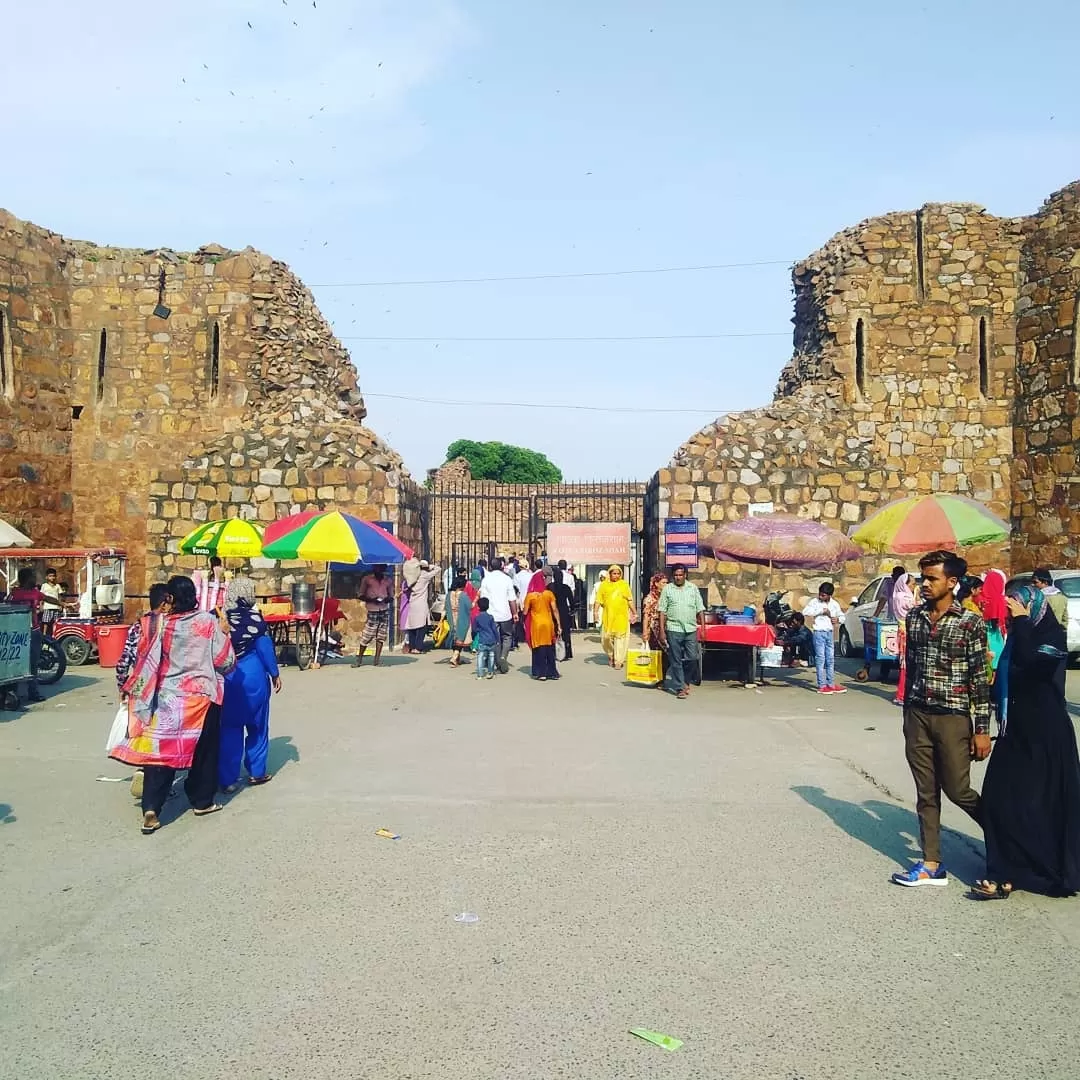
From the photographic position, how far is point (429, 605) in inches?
742

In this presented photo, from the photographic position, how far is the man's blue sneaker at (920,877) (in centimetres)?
539

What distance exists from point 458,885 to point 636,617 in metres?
16.2

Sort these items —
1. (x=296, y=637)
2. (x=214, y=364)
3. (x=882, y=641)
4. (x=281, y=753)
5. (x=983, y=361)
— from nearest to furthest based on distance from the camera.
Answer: (x=281, y=753)
(x=882, y=641)
(x=296, y=637)
(x=214, y=364)
(x=983, y=361)

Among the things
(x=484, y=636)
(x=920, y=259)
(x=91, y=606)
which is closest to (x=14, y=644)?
(x=91, y=606)

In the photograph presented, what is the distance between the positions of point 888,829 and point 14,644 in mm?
9321

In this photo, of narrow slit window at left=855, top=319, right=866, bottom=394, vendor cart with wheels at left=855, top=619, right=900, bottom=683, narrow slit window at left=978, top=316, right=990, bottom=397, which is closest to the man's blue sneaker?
vendor cart with wheels at left=855, top=619, right=900, bottom=683

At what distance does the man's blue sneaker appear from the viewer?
5.39 metres

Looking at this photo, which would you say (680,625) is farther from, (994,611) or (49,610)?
(49,610)

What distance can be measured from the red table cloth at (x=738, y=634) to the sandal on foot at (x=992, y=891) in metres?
8.70

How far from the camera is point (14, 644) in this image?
37.8 feet

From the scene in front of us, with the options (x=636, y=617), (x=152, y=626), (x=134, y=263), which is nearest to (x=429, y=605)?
(x=636, y=617)

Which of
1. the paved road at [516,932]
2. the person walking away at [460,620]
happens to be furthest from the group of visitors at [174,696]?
the person walking away at [460,620]

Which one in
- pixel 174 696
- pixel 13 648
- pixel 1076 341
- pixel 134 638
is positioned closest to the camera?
pixel 174 696

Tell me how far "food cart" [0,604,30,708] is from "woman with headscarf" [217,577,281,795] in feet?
15.7
